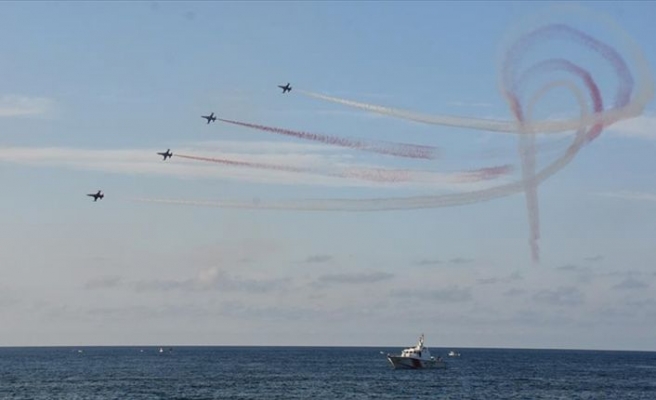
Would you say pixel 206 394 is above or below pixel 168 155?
below

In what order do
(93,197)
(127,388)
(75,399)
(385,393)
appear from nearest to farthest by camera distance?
(93,197)
(75,399)
(385,393)
(127,388)

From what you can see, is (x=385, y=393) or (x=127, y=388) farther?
(x=127, y=388)

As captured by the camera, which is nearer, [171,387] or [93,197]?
[93,197]

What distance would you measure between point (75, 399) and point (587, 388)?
326 feet

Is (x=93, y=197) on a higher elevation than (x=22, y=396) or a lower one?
higher

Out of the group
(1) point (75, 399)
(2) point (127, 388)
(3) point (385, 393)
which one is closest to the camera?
(1) point (75, 399)

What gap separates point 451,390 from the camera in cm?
18062

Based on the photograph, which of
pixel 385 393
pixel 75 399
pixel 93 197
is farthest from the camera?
pixel 385 393

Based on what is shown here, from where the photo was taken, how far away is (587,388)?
195625mm

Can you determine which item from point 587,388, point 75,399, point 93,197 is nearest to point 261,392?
point 75,399

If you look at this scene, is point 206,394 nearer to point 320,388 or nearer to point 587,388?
point 320,388

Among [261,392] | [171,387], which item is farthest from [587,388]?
[171,387]

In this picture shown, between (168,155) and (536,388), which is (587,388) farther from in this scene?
(168,155)

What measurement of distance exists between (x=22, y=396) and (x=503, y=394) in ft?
274
